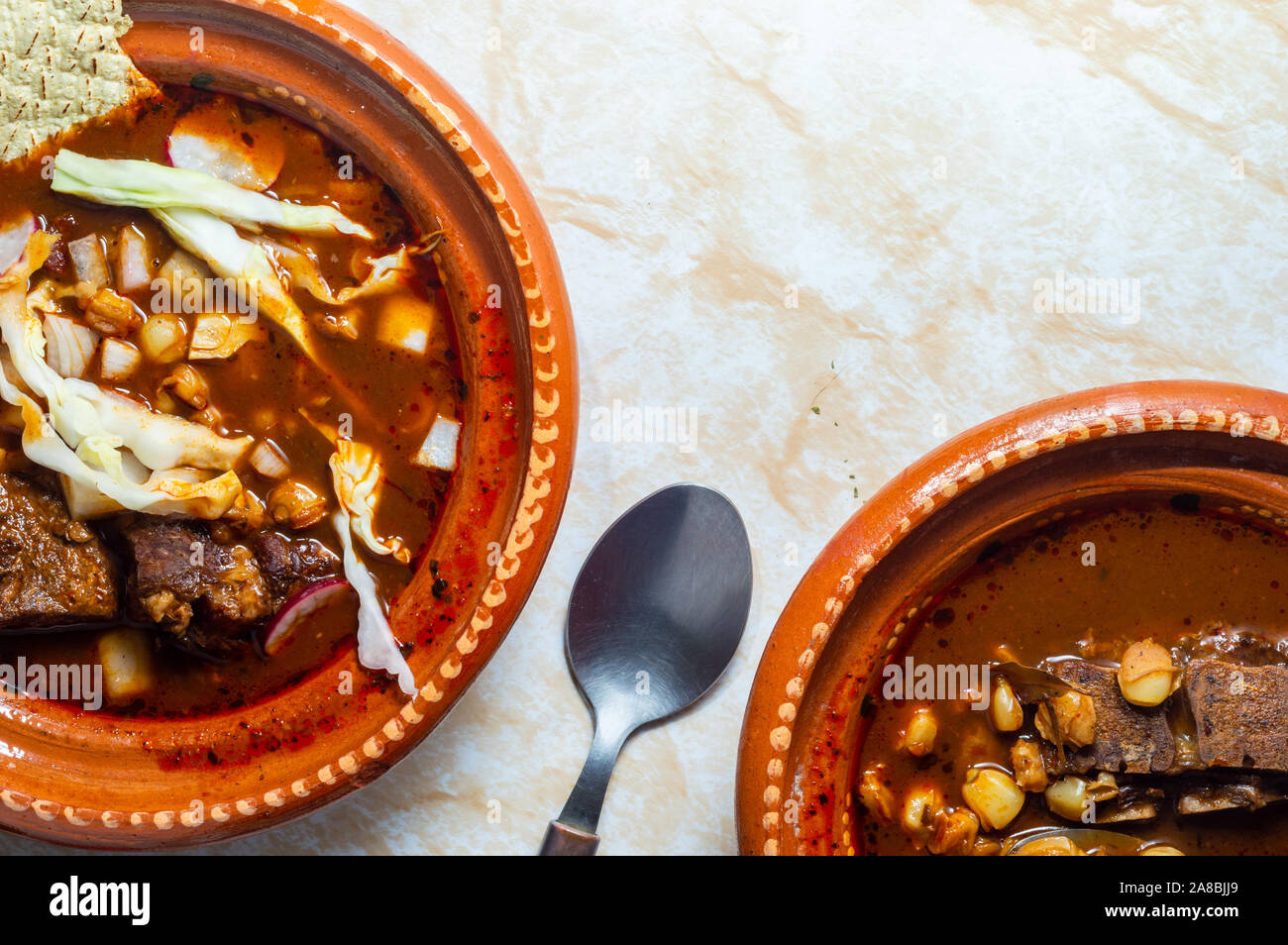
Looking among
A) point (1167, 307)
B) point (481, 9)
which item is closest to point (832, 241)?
point (1167, 307)

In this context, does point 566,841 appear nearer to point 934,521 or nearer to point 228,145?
point 934,521

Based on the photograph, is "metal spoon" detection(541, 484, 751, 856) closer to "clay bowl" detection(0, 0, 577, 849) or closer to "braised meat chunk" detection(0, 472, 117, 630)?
"clay bowl" detection(0, 0, 577, 849)

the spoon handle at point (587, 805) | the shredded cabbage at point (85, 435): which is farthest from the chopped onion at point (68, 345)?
the spoon handle at point (587, 805)

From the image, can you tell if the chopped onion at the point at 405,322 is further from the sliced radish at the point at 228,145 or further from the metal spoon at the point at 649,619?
the metal spoon at the point at 649,619

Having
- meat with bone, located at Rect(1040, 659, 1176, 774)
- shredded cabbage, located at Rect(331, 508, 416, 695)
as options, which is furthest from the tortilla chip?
meat with bone, located at Rect(1040, 659, 1176, 774)

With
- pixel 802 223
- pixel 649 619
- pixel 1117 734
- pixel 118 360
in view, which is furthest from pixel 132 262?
pixel 1117 734

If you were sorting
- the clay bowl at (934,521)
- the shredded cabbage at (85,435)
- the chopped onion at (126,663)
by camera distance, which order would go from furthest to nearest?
the chopped onion at (126,663), the shredded cabbage at (85,435), the clay bowl at (934,521)
